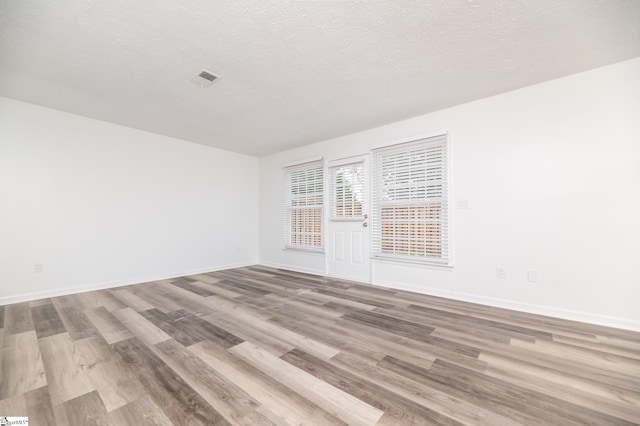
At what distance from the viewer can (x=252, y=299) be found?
3379 millimetres

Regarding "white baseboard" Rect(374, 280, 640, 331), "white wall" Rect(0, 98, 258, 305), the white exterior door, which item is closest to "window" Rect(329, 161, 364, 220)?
the white exterior door

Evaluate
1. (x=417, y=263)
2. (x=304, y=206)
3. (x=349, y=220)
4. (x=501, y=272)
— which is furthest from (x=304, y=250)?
(x=501, y=272)

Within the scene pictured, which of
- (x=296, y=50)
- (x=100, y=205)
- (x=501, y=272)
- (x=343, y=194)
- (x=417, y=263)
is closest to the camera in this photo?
(x=296, y=50)

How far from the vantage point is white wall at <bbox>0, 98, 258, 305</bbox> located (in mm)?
3311

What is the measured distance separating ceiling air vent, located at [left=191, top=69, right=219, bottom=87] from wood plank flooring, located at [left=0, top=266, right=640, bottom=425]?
250cm

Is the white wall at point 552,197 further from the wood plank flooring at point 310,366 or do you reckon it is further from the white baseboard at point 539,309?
the wood plank flooring at point 310,366

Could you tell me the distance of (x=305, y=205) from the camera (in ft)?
17.5

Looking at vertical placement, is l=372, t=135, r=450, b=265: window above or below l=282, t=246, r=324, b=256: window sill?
above

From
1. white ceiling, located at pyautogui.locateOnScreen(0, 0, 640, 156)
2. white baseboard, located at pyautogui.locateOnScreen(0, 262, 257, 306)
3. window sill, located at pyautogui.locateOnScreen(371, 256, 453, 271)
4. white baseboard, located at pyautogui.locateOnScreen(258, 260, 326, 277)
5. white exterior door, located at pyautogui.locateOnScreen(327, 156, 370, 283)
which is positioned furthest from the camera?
white baseboard, located at pyautogui.locateOnScreen(258, 260, 326, 277)

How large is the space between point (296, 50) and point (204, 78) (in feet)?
3.56

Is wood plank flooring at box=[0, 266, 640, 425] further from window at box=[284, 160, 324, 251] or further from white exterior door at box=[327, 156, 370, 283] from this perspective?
window at box=[284, 160, 324, 251]

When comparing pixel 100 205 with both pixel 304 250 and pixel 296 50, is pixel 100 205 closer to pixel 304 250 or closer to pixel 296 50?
pixel 304 250

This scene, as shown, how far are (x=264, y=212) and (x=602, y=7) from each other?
5.53m

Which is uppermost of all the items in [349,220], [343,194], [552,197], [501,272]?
[343,194]
